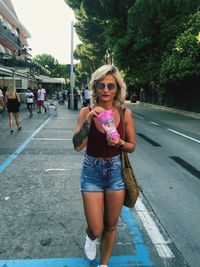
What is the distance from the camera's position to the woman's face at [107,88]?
125 inches

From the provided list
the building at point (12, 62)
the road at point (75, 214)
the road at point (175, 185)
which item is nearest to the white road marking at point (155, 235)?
the road at point (75, 214)

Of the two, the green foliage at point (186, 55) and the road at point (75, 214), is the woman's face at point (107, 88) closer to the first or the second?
the road at point (75, 214)

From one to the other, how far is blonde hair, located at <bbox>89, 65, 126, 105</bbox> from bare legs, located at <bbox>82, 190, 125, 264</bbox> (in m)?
0.80

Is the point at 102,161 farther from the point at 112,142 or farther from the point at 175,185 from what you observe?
the point at 175,185

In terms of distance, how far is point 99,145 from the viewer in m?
3.15

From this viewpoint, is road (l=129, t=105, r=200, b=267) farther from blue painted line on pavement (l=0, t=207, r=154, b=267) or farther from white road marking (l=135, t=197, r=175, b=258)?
blue painted line on pavement (l=0, t=207, r=154, b=267)

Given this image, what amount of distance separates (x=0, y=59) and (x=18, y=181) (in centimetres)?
2642

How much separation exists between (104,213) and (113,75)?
1161mm

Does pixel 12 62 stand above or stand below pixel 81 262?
above

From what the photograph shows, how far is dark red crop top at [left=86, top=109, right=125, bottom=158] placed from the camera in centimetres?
314

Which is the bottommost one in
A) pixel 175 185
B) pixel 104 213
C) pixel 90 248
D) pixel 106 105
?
pixel 175 185

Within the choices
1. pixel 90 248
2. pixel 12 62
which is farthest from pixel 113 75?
pixel 12 62

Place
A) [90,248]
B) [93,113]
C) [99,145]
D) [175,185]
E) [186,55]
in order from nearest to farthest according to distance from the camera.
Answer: [93,113] → [99,145] → [90,248] → [175,185] → [186,55]

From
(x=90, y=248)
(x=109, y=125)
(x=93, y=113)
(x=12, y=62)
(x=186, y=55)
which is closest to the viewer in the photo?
(x=109, y=125)
